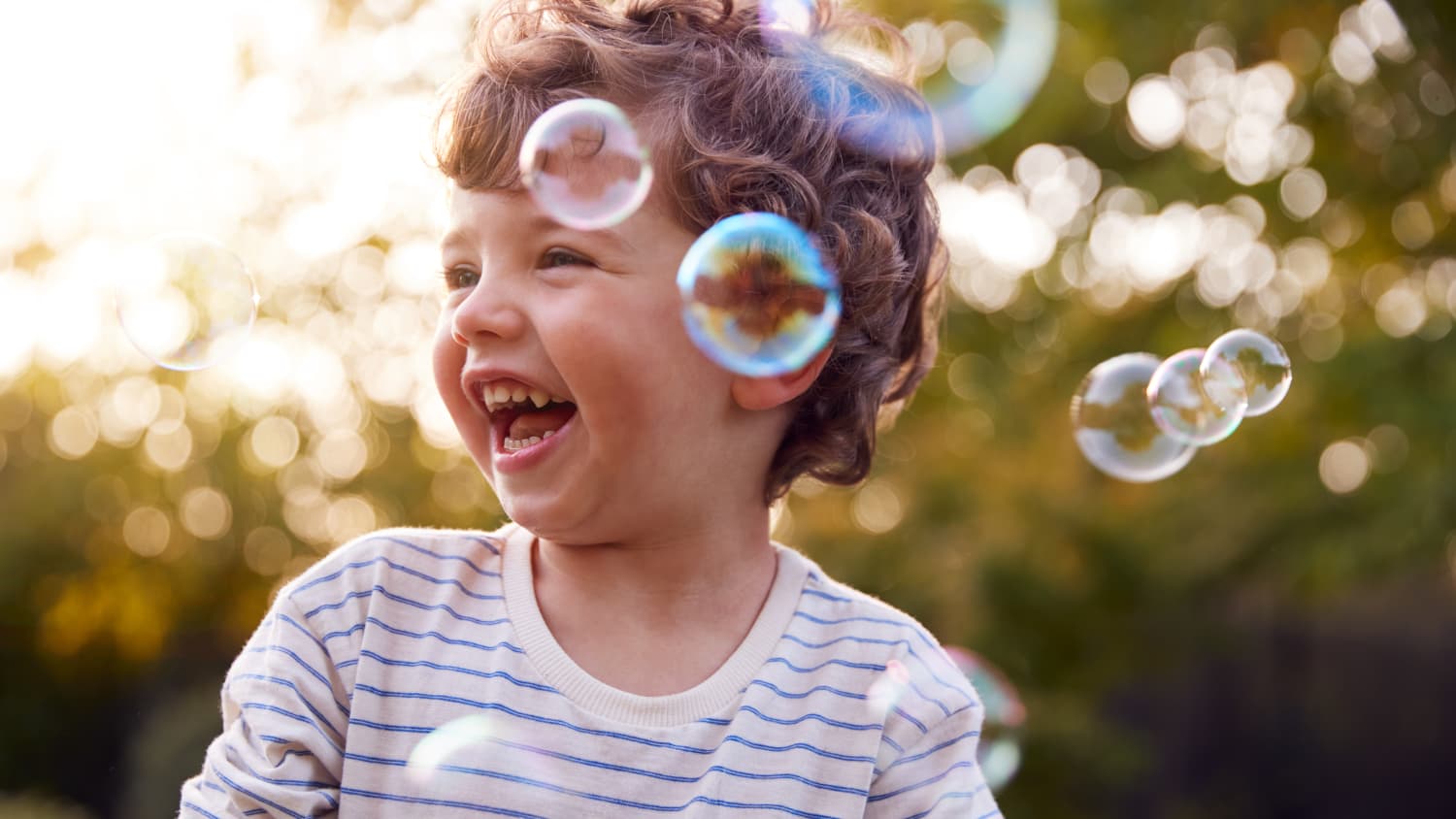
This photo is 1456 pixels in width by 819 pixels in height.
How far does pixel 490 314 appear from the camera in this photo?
1.61 meters

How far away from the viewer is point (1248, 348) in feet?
8.62

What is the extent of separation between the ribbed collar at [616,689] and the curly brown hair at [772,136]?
23 centimetres

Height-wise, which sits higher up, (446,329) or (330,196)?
(330,196)

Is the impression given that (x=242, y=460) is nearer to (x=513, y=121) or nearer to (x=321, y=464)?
(x=321, y=464)

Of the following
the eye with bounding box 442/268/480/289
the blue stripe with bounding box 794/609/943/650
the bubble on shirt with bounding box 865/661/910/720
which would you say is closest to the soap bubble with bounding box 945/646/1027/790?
the blue stripe with bounding box 794/609/943/650

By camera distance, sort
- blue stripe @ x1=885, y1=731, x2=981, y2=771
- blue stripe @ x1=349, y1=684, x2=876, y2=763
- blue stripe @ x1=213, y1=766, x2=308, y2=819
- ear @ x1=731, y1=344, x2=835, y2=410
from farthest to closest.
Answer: ear @ x1=731, y1=344, x2=835, y2=410 → blue stripe @ x1=885, y1=731, x2=981, y2=771 → blue stripe @ x1=349, y1=684, x2=876, y2=763 → blue stripe @ x1=213, y1=766, x2=308, y2=819

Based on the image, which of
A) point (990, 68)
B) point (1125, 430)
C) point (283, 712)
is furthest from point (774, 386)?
point (990, 68)

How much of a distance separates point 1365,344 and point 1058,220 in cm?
200

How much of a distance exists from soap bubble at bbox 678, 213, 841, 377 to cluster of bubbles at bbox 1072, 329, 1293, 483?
1022mm

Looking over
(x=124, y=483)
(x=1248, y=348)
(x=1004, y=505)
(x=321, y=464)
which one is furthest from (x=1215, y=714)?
(x=124, y=483)

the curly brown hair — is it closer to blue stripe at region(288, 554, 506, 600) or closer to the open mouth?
the open mouth

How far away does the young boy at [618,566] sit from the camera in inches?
62.4

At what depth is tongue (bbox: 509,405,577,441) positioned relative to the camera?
1670 millimetres

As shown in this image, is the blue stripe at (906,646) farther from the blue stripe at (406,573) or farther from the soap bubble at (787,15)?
the soap bubble at (787,15)
